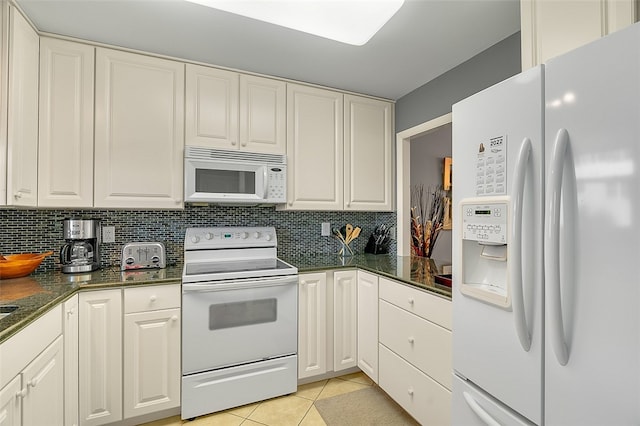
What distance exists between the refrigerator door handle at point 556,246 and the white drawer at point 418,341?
0.71 meters

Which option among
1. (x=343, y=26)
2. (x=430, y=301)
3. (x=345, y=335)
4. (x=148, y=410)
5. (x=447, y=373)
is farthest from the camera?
(x=345, y=335)

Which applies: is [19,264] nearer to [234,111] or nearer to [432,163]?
[234,111]

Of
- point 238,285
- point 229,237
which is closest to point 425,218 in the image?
point 229,237

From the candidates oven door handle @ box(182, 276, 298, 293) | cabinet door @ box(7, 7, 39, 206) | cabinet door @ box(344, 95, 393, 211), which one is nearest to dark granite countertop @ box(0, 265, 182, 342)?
oven door handle @ box(182, 276, 298, 293)

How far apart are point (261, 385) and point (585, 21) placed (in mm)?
2423

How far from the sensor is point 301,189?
8.26ft

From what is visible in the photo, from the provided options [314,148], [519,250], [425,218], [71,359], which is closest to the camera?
[519,250]

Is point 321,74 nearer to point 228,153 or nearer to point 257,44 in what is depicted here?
point 257,44

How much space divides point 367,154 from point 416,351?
165 cm

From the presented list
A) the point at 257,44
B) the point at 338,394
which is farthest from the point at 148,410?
the point at 257,44

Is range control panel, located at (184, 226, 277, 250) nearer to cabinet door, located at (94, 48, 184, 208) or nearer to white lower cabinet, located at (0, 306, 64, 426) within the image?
cabinet door, located at (94, 48, 184, 208)

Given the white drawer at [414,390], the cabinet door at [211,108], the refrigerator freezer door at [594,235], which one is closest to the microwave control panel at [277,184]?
the cabinet door at [211,108]

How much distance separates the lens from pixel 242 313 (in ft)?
6.63

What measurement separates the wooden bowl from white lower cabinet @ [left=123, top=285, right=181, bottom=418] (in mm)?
609
